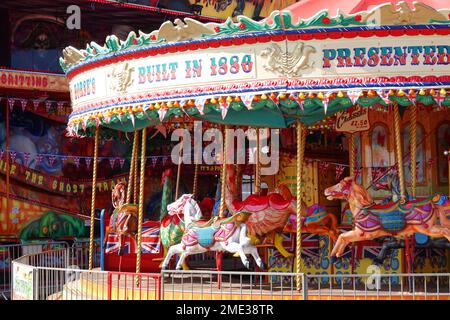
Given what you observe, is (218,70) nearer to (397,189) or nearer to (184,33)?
(184,33)

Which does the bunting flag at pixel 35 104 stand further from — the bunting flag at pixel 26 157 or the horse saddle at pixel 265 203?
the horse saddle at pixel 265 203

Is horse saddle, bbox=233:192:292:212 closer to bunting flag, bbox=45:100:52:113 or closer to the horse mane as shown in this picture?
the horse mane

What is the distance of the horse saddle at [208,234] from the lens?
46.5 ft

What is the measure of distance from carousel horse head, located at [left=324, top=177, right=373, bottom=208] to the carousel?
2cm

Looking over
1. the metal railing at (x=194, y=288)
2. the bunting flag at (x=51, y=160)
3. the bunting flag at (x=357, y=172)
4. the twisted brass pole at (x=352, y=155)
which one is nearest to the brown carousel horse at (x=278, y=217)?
the metal railing at (x=194, y=288)

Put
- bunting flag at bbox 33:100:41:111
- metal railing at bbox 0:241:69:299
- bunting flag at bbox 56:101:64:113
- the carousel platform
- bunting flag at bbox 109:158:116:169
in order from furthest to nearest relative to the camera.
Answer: bunting flag at bbox 109:158:116:169 → bunting flag at bbox 56:101:64:113 → bunting flag at bbox 33:100:41:111 → metal railing at bbox 0:241:69:299 → the carousel platform

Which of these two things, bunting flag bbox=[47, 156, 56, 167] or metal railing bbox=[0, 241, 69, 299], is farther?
bunting flag bbox=[47, 156, 56, 167]

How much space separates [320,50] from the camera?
41.8 feet

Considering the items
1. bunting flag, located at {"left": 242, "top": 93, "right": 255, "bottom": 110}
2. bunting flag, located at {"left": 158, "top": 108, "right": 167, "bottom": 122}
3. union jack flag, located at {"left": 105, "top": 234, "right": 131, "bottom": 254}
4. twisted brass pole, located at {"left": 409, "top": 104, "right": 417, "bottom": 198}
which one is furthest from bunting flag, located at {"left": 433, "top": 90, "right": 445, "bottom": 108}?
union jack flag, located at {"left": 105, "top": 234, "right": 131, "bottom": 254}

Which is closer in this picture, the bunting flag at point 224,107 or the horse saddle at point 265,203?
the bunting flag at point 224,107

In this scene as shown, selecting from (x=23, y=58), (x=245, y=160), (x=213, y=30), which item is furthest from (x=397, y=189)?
(x=23, y=58)

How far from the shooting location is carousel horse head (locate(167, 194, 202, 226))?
14992 millimetres

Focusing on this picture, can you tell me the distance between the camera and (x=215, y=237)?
46.8ft

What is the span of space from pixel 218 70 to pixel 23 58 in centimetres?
1563
